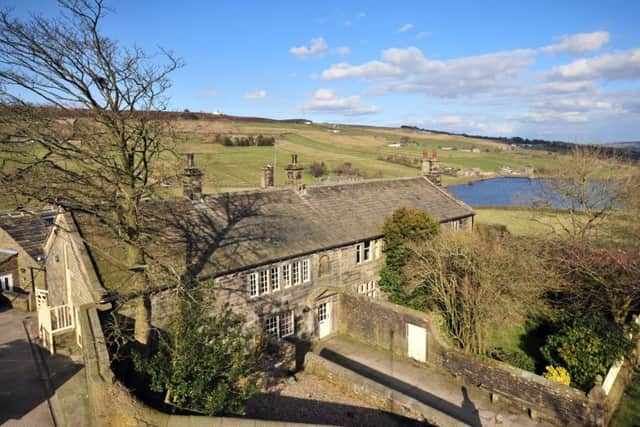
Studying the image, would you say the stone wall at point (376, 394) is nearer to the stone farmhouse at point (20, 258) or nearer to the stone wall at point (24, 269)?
the stone wall at point (24, 269)

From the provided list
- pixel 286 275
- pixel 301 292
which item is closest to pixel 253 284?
pixel 286 275

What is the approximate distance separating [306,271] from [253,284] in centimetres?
358

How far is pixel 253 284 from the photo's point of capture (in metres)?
20.7

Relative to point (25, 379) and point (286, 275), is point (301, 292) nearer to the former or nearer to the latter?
point (286, 275)

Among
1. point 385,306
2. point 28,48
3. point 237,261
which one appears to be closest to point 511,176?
point 385,306

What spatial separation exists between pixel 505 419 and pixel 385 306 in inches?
293

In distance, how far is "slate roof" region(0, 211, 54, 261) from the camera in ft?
82.3

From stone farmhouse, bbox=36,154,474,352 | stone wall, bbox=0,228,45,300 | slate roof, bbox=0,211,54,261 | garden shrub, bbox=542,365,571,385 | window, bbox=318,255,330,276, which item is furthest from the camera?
slate roof, bbox=0,211,54,261

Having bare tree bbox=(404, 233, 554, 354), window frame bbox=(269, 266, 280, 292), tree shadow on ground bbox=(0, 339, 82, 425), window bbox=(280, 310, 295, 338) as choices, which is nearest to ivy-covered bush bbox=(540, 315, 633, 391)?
bare tree bbox=(404, 233, 554, 354)

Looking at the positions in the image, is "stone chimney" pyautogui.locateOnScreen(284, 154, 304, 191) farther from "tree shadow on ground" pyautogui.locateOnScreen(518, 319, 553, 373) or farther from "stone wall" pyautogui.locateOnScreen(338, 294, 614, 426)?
"tree shadow on ground" pyautogui.locateOnScreen(518, 319, 553, 373)

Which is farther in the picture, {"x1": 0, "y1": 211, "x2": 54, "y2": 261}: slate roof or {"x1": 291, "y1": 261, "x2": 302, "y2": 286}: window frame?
{"x1": 0, "y1": 211, "x2": 54, "y2": 261}: slate roof

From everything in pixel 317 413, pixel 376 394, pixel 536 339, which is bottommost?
pixel 536 339

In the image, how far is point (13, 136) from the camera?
11906mm

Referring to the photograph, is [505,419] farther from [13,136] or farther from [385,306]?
[13,136]
